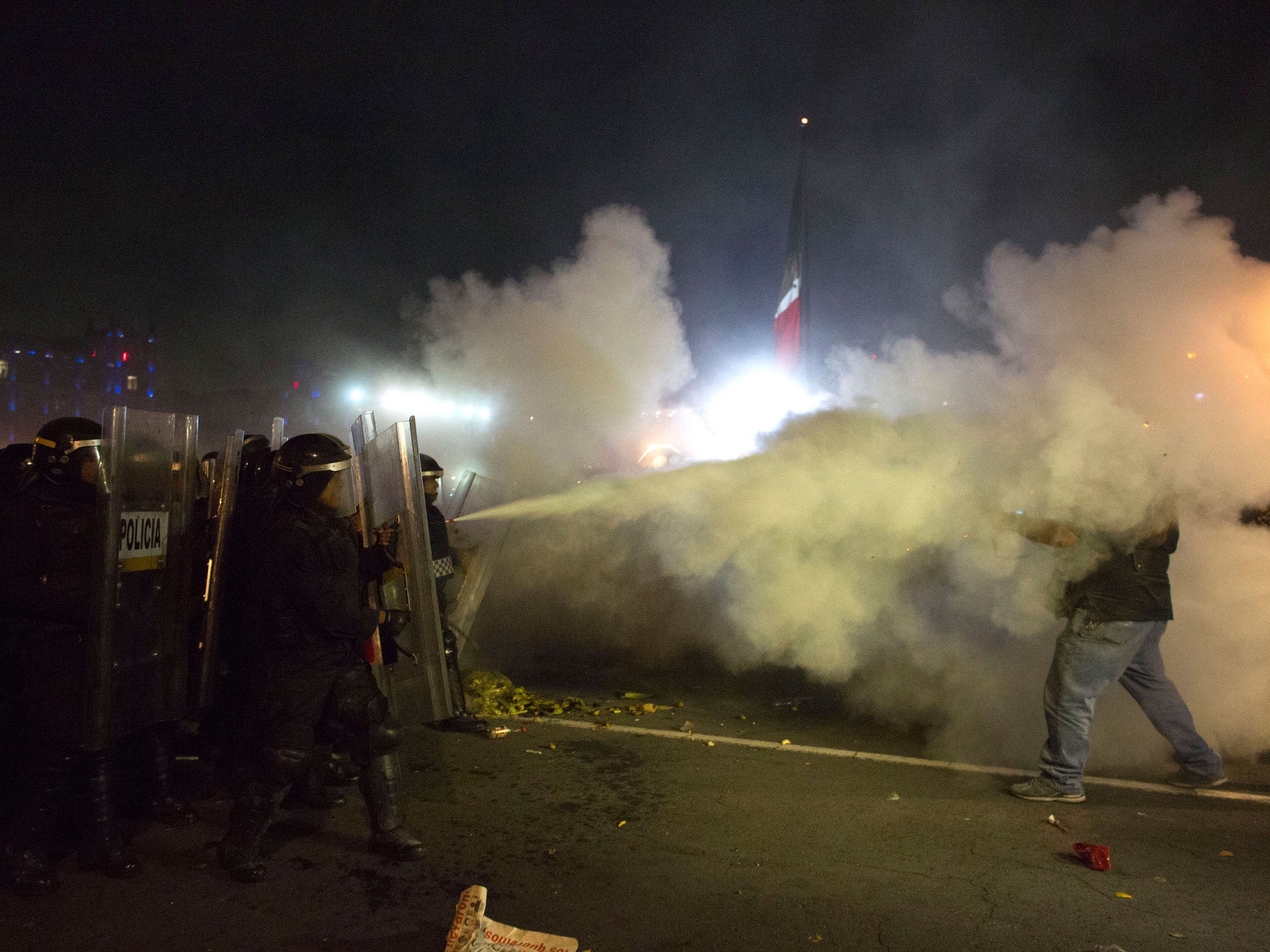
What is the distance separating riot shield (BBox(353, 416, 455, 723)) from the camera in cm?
366

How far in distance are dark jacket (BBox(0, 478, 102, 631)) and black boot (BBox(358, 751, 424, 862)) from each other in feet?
4.48

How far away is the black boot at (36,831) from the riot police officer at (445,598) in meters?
2.29

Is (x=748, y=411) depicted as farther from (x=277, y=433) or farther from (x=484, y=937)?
(x=484, y=937)

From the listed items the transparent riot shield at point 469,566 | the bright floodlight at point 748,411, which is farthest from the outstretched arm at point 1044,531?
the transparent riot shield at point 469,566

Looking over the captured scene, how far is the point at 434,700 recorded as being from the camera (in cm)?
384

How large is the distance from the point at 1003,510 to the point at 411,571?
11.7 ft

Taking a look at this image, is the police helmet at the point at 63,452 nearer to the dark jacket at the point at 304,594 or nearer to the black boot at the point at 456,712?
the dark jacket at the point at 304,594

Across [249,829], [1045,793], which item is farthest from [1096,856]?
[249,829]

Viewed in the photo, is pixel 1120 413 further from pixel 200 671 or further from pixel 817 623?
pixel 200 671

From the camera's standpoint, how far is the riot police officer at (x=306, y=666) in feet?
10.7

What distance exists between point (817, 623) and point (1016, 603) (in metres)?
1.67

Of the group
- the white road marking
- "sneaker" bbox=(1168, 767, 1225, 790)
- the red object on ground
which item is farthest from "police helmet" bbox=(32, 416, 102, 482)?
"sneaker" bbox=(1168, 767, 1225, 790)

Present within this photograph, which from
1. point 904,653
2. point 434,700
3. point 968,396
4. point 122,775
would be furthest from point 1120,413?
point 122,775

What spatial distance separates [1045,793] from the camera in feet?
13.3
